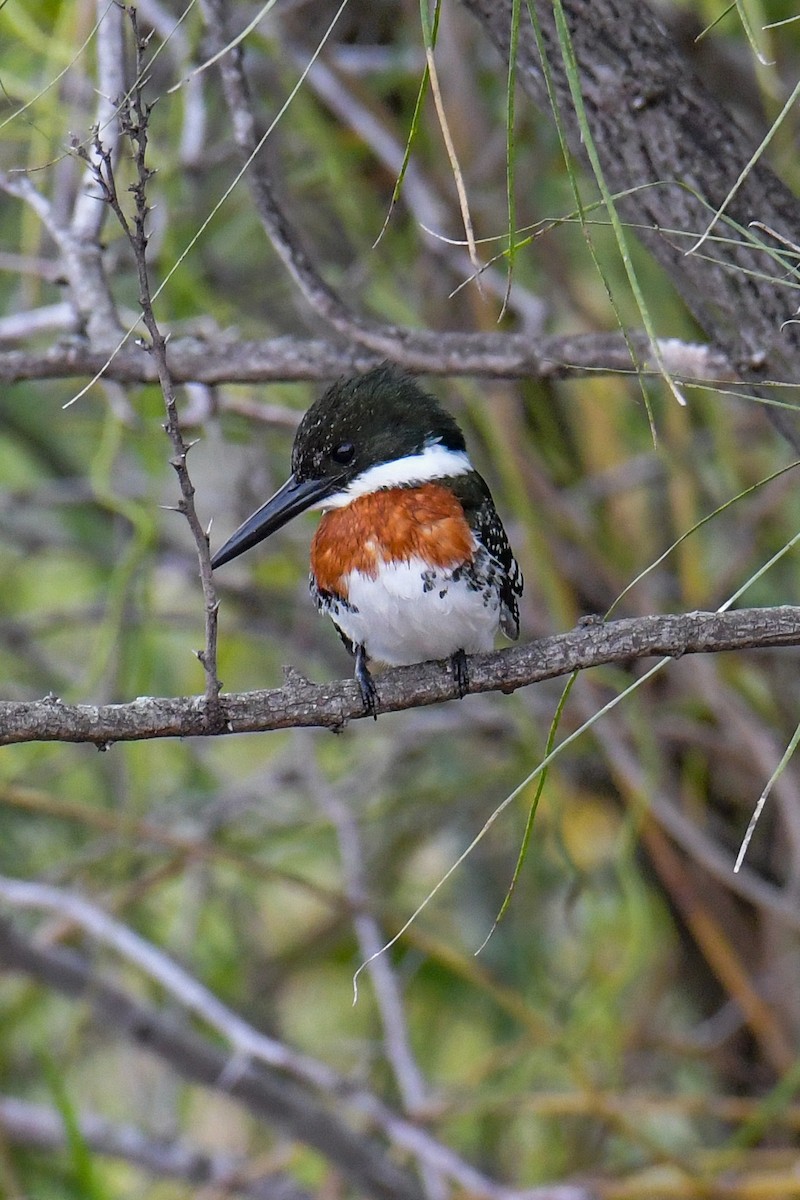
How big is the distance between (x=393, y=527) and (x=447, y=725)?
1.34m

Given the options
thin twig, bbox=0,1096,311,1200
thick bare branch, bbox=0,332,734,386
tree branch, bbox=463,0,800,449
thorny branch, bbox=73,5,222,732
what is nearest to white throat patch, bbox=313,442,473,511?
thick bare branch, bbox=0,332,734,386

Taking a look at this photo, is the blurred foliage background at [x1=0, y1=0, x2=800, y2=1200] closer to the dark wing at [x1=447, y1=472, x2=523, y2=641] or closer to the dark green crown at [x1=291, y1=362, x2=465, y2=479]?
the dark green crown at [x1=291, y1=362, x2=465, y2=479]

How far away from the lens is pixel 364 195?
3459mm

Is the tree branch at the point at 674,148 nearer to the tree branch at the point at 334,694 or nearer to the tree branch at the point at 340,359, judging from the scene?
the tree branch at the point at 340,359

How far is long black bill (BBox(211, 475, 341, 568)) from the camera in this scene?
6.54 ft

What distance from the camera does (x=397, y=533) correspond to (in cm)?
217

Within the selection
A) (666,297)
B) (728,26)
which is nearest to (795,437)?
(666,297)

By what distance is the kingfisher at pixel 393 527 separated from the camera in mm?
2131

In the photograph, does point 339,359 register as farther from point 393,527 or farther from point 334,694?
point 334,694

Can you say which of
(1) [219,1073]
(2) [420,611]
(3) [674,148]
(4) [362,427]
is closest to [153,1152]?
(1) [219,1073]

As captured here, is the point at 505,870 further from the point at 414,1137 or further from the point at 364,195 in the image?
the point at 364,195

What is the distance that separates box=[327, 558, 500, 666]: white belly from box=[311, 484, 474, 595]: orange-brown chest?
0.06 ft

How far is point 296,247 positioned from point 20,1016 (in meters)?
1.99

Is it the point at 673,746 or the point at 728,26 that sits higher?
the point at 728,26
